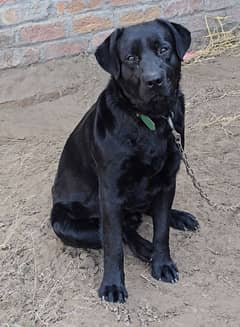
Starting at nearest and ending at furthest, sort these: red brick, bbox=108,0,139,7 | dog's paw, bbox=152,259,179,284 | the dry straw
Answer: dog's paw, bbox=152,259,179,284 < red brick, bbox=108,0,139,7 < the dry straw

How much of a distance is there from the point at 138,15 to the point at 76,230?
240 cm

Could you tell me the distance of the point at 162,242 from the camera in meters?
3.46

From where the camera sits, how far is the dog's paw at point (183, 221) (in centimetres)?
381

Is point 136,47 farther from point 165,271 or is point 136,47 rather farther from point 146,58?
point 165,271

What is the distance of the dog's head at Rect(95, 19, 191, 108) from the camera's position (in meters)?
3.07

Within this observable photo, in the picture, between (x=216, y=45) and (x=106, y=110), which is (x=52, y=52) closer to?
(x=216, y=45)

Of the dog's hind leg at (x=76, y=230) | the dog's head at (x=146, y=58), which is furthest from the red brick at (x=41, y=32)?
the dog's head at (x=146, y=58)

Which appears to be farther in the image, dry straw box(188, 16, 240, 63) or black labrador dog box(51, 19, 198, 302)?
dry straw box(188, 16, 240, 63)

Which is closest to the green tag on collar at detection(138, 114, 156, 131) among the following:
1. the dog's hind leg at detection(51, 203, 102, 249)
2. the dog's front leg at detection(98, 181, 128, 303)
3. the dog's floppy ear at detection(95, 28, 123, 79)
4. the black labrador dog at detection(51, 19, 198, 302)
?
the black labrador dog at detection(51, 19, 198, 302)

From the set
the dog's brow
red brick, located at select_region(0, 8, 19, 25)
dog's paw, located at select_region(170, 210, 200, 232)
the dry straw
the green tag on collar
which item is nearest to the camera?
the dog's brow

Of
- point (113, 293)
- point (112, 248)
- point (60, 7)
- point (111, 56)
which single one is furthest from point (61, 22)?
point (113, 293)

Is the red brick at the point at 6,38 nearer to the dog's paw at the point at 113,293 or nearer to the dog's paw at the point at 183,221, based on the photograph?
the dog's paw at the point at 183,221

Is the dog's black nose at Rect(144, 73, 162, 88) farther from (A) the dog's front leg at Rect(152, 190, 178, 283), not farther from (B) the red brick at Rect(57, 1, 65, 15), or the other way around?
(B) the red brick at Rect(57, 1, 65, 15)

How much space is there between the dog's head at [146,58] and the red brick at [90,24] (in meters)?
2.16
